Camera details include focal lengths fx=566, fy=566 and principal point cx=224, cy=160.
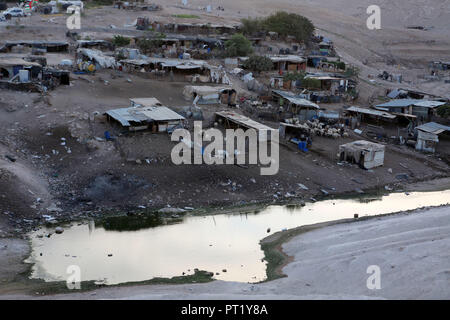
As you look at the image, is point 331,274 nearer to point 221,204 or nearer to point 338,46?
point 221,204

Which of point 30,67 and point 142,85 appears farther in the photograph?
point 142,85

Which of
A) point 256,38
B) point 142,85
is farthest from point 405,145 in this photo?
point 256,38

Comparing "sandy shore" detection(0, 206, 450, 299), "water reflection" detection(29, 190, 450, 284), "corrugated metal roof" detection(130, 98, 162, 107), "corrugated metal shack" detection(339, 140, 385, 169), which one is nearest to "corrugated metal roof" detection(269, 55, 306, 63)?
"corrugated metal roof" detection(130, 98, 162, 107)

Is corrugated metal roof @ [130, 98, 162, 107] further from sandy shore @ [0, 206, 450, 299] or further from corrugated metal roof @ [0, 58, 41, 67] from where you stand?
sandy shore @ [0, 206, 450, 299]

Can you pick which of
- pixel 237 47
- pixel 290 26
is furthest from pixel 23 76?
pixel 290 26

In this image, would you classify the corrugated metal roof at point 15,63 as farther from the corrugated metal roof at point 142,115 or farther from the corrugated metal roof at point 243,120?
the corrugated metal roof at point 243,120

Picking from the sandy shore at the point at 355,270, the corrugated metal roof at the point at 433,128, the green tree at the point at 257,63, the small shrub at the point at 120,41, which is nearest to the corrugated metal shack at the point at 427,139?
the corrugated metal roof at the point at 433,128
